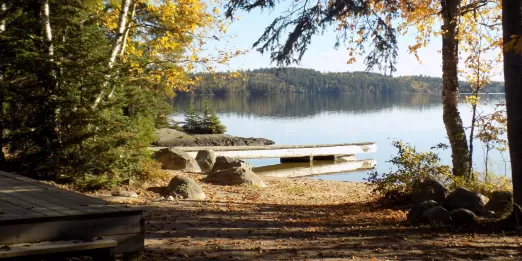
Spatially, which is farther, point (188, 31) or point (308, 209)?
point (188, 31)

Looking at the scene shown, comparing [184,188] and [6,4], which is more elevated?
[6,4]

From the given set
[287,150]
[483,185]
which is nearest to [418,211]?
[483,185]

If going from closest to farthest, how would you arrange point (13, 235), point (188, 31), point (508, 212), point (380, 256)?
point (13, 235), point (380, 256), point (508, 212), point (188, 31)

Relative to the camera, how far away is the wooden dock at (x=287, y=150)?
23.4 m

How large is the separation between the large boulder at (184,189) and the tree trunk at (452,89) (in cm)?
540

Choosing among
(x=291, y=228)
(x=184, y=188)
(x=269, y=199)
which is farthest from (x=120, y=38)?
(x=291, y=228)

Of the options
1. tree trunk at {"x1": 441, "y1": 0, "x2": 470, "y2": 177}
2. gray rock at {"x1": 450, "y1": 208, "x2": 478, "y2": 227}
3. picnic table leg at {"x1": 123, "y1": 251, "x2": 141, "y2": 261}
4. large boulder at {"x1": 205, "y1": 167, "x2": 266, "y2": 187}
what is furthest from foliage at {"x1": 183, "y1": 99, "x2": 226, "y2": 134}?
picnic table leg at {"x1": 123, "y1": 251, "x2": 141, "y2": 261}

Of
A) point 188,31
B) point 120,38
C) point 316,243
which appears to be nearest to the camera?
point 316,243

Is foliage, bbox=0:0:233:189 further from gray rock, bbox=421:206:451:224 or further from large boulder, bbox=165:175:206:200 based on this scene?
gray rock, bbox=421:206:451:224

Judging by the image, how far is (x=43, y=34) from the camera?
10742 mm

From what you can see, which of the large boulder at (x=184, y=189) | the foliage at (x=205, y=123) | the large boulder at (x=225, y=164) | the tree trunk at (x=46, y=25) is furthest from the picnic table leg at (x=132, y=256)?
the foliage at (x=205, y=123)

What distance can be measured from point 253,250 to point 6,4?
8147 mm

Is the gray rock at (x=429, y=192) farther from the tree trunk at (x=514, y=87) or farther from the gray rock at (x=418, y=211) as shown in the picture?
the tree trunk at (x=514, y=87)

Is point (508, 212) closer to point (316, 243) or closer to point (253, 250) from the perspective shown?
point (316, 243)
